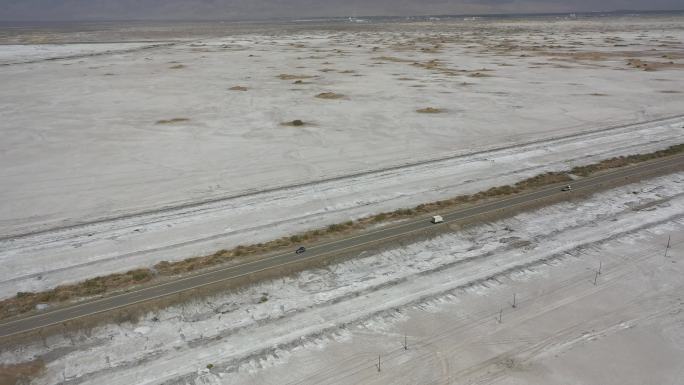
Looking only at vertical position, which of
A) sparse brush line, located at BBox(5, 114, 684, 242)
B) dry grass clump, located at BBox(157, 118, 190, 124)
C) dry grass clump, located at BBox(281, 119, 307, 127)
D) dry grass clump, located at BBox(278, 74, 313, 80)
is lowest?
sparse brush line, located at BBox(5, 114, 684, 242)

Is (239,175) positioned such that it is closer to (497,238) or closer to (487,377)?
(497,238)

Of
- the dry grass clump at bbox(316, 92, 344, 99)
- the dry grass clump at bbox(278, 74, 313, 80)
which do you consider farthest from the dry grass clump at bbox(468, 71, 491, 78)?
the dry grass clump at bbox(316, 92, 344, 99)

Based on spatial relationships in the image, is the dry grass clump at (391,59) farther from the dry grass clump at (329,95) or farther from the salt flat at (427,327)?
the salt flat at (427,327)

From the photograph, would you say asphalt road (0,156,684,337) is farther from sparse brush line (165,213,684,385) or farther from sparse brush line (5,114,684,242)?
sparse brush line (5,114,684,242)

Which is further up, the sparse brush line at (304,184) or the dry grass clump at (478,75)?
the dry grass clump at (478,75)

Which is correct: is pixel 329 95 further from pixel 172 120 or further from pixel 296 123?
pixel 172 120

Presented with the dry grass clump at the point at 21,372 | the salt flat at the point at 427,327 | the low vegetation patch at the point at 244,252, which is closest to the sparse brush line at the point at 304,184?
the low vegetation patch at the point at 244,252
